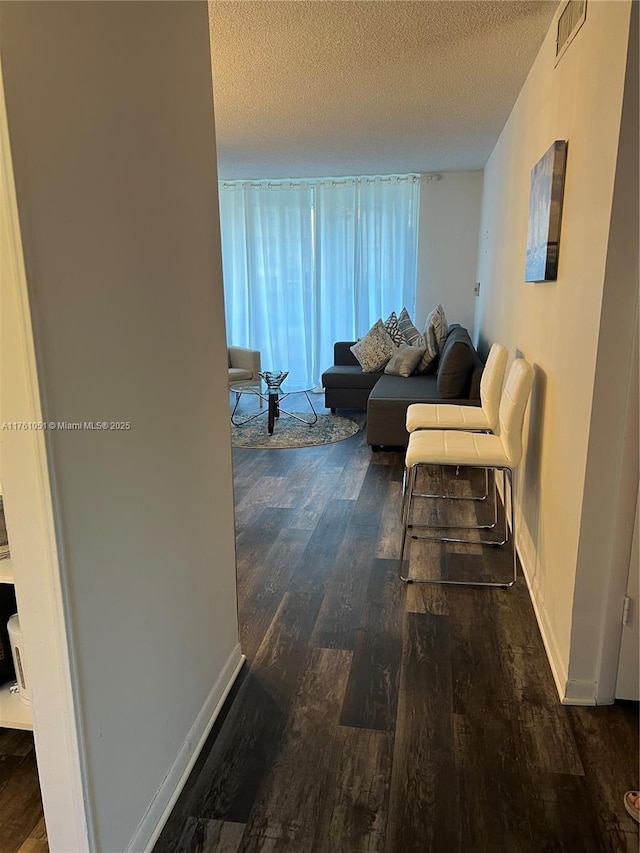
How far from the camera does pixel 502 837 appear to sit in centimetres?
138

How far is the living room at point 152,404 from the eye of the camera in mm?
1000

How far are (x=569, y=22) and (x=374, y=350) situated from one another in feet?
11.8

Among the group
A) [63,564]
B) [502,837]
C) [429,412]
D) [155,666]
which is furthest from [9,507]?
[429,412]

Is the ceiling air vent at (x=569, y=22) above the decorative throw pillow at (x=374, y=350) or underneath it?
above

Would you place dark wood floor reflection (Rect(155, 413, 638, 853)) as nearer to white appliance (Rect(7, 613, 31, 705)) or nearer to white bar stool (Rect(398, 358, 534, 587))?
white bar stool (Rect(398, 358, 534, 587))

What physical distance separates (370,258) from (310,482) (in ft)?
11.6

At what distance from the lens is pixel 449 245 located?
6.36 metres

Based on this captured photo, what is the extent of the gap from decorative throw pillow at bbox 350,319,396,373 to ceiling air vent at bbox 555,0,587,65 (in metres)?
3.35

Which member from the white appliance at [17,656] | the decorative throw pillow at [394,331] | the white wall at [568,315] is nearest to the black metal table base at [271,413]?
the decorative throw pillow at [394,331]

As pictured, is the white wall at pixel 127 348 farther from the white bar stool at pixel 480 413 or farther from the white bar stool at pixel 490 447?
the white bar stool at pixel 480 413

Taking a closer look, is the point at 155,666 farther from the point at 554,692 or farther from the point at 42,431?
the point at 554,692

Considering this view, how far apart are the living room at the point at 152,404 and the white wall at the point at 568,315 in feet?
0.05

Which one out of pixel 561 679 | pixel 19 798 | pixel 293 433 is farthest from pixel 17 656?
pixel 293 433

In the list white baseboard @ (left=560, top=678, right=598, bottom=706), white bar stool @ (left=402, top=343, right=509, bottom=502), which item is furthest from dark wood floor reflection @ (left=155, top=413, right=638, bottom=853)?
white bar stool @ (left=402, top=343, right=509, bottom=502)
